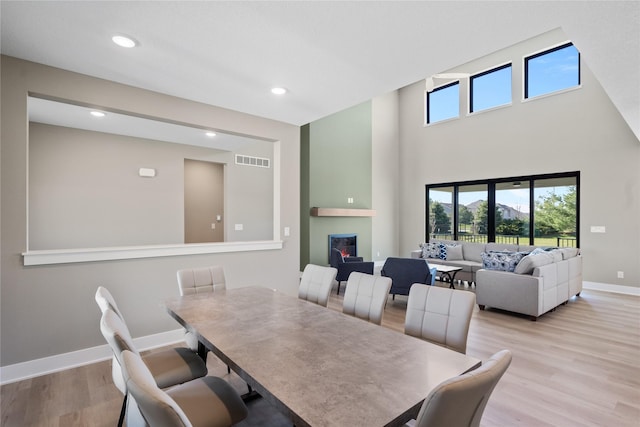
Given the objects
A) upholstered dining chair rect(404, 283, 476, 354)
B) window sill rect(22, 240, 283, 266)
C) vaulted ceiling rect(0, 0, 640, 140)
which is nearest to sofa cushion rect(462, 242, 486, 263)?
vaulted ceiling rect(0, 0, 640, 140)

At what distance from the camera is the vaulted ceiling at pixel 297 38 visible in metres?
1.87

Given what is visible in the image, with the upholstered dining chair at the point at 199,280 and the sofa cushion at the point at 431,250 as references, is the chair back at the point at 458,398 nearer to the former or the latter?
the upholstered dining chair at the point at 199,280

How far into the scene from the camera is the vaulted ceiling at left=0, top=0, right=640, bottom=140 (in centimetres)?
187

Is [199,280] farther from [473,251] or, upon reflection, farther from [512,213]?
[512,213]

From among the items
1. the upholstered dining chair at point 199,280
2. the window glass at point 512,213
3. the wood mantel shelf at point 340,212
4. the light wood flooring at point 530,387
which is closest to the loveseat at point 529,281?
the light wood flooring at point 530,387

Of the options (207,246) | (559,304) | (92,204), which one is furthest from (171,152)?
(559,304)

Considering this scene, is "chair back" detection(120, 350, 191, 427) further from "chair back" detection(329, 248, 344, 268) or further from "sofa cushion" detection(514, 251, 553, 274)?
"chair back" detection(329, 248, 344, 268)

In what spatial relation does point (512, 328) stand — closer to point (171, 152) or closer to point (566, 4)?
point (566, 4)

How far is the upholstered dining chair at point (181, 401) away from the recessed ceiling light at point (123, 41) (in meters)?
2.18

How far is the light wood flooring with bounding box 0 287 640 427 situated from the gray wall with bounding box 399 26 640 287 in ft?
8.26

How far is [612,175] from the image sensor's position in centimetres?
563

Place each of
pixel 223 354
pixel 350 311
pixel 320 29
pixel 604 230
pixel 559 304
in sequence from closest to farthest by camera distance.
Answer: pixel 223 354
pixel 320 29
pixel 350 311
pixel 559 304
pixel 604 230

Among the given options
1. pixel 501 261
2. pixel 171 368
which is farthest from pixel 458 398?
pixel 501 261

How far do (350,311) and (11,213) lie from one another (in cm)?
279
